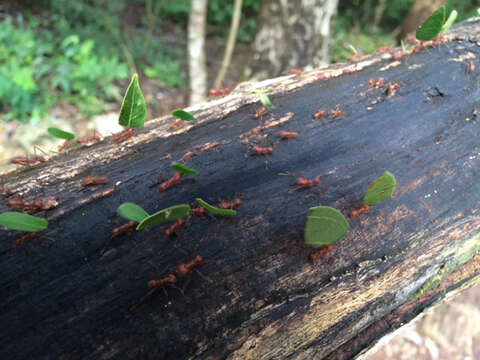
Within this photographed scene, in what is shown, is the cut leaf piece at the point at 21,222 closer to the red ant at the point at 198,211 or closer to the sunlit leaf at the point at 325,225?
the red ant at the point at 198,211

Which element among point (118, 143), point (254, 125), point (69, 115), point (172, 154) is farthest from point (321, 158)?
point (69, 115)

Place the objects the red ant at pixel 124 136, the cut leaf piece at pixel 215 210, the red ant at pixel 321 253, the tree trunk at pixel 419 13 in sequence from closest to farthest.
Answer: the cut leaf piece at pixel 215 210
the red ant at pixel 321 253
the red ant at pixel 124 136
the tree trunk at pixel 419 13

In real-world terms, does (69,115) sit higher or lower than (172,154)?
higher

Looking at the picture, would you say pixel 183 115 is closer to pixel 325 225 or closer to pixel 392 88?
pixel 325 225

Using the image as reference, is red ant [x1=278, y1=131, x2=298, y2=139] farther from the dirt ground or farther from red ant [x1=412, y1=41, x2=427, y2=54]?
the dirt ground

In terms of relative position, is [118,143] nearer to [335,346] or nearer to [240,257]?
[240,257]

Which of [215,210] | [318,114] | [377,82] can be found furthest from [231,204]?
[377,82]

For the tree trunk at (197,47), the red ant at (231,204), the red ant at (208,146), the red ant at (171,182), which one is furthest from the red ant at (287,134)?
the tree trunk at (197,47)
